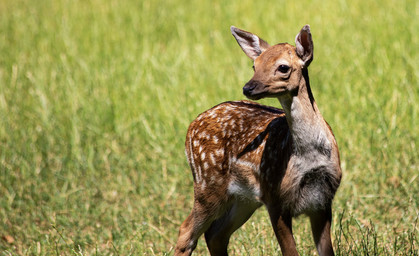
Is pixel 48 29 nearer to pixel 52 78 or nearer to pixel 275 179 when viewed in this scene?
pixel 52 78

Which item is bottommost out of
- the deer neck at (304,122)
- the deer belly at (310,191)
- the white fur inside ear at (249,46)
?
the deer belly at (310,191)

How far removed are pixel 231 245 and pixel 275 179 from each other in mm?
1542

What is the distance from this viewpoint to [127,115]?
841cm

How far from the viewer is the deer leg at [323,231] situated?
488 centimetres

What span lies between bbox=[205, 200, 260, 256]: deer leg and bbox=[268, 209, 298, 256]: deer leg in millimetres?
760

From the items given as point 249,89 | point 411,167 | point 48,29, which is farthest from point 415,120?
point 48,29

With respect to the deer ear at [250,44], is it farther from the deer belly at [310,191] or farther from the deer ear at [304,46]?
the deer belly at [310,191]

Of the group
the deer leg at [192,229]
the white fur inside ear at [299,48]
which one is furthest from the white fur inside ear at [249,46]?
the deer leg at [192,229]

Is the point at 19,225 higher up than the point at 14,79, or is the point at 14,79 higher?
the point at 14,79

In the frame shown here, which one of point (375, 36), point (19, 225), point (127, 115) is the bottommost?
point (19, 225)

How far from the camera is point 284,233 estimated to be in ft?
15.5

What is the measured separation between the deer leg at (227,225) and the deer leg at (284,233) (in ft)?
2.49

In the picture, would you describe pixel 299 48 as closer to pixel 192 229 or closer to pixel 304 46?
pixel 304 46

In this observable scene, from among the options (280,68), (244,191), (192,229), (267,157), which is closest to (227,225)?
(192,229)
